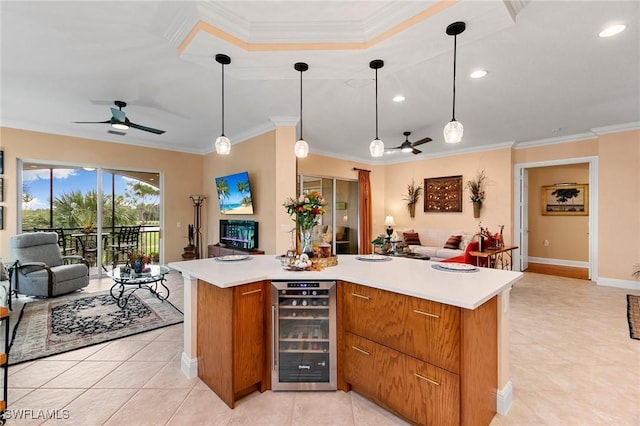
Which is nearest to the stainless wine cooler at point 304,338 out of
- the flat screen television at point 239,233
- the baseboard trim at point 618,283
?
the flat screen television at point 239,233

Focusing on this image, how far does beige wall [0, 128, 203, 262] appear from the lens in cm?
485

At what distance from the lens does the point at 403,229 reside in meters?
7.81

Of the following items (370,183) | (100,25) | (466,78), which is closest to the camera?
(100,25)

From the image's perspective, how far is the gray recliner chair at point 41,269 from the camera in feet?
14.0

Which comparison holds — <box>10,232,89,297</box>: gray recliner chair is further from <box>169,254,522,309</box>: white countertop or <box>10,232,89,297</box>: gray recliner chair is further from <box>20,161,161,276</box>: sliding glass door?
<box>169,254,522,309</box>: white countertop

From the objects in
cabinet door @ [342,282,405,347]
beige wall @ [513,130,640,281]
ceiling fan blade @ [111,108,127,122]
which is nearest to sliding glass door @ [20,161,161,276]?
ceiling fan blade @ [111,108,127,122]

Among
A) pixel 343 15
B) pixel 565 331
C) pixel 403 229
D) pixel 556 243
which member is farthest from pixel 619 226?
pixel 343 15

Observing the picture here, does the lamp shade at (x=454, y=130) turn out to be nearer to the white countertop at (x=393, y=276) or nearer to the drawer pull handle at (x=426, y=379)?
the white countertop at (x=393, y=276)

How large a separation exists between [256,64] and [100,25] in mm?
1242

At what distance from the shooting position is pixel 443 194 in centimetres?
705

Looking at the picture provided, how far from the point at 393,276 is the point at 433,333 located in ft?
1.58

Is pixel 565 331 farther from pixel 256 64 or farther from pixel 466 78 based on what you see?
pixel 256 64

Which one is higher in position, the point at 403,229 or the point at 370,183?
the point at 370,183

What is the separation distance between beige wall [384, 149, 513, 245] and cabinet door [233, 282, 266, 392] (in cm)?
584
